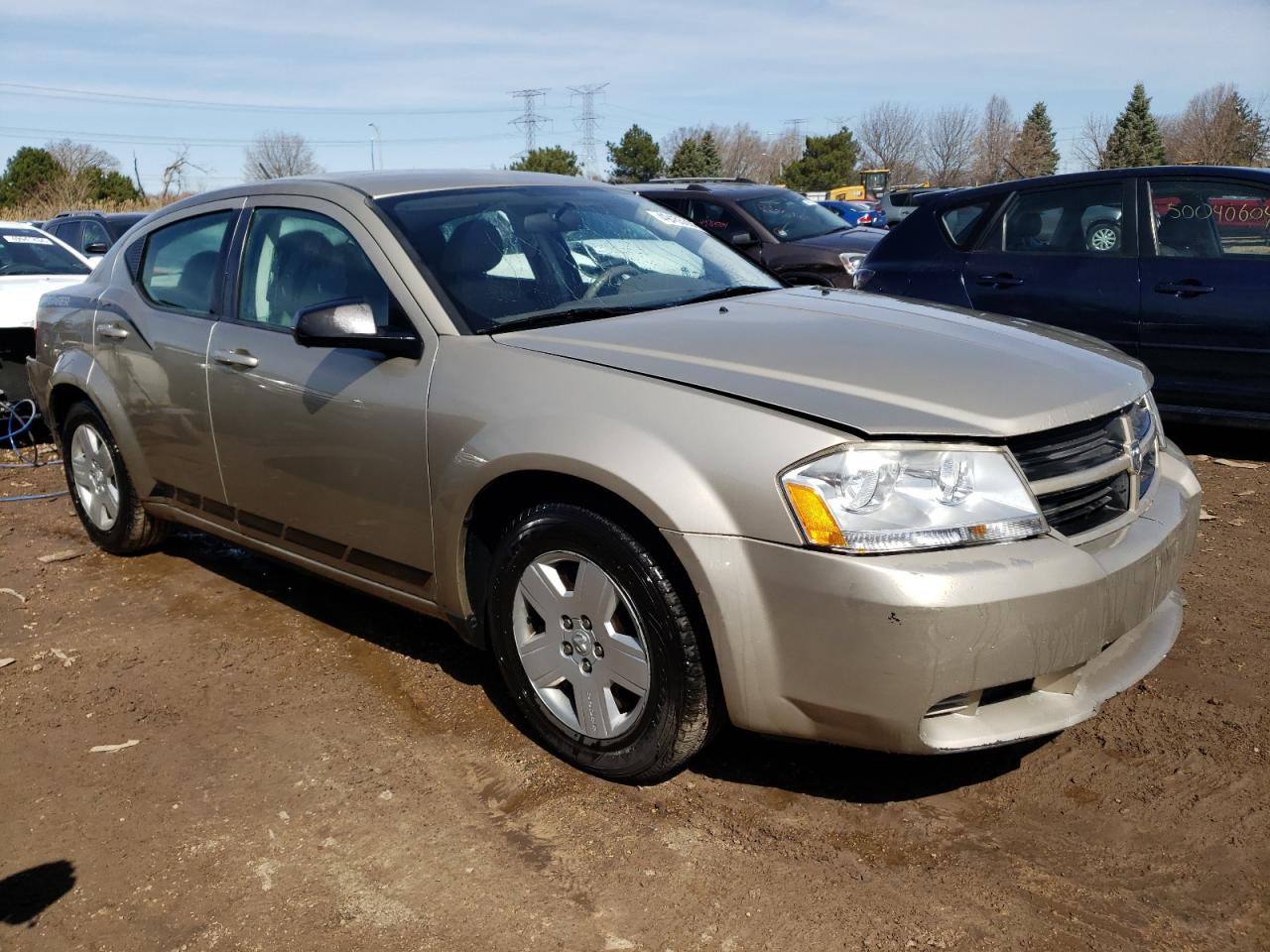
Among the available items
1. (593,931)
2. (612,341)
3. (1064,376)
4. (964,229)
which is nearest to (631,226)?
(612,341)

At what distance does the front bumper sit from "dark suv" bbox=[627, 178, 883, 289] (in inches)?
355

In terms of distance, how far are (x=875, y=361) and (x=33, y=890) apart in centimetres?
247

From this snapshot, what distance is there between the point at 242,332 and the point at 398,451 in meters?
1.06

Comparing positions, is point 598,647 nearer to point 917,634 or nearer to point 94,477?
point 917,634

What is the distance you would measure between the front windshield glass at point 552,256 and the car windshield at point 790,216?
8.23m

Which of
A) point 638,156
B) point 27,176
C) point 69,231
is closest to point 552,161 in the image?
point 638,156

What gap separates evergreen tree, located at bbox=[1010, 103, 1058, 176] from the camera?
73.2 metres

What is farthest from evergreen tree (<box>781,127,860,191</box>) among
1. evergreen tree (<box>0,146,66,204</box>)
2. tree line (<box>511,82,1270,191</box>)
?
evergreen tree (<box>0,146,66,204</box>)

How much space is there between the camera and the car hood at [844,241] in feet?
38.5

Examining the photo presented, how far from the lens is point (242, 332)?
Answer: 4.09m

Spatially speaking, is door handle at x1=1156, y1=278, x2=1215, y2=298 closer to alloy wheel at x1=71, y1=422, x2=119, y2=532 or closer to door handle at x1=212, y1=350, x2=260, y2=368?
door handle at x1=212, y1=350, x2=260, y2=368

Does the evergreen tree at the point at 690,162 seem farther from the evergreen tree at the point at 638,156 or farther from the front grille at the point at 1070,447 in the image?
the front grille at the point at 1070,447

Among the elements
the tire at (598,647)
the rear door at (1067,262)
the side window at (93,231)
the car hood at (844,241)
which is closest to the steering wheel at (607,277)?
the tire at (598,647)

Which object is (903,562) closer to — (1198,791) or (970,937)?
(970,937)
